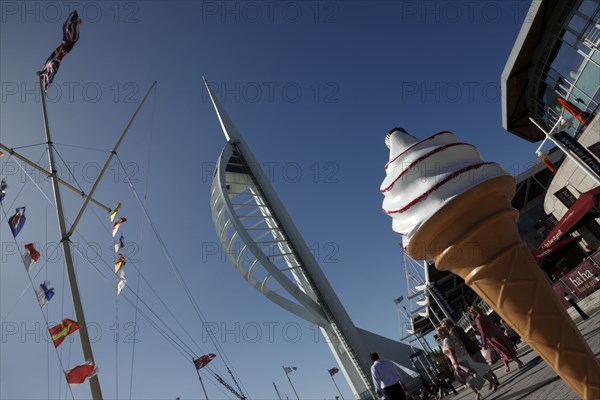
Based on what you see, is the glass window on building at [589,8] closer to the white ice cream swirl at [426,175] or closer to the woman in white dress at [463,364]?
the woman in white dress at [463,364]

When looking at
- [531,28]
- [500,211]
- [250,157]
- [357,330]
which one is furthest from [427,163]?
[250,157]

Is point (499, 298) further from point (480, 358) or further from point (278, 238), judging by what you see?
point (278, 238)

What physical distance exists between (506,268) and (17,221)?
14.1 m

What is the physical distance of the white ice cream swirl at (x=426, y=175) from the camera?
5.75ft

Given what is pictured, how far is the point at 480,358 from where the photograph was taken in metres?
7.75

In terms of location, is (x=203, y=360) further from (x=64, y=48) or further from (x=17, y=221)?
(x=64, y=48)

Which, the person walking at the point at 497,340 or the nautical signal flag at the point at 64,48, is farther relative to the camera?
Result: the nautical signal flag at the point at 64,48

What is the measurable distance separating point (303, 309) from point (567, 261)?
56.7 ft

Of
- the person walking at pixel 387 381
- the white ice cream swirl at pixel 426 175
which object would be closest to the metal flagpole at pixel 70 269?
the person walking at pixel 387 381

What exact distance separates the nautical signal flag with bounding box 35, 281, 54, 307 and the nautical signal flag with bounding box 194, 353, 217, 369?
18.8 meters

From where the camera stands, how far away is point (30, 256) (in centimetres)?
1124

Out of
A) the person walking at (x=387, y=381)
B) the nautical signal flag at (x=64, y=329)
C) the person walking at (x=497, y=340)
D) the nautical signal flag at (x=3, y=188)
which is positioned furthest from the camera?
the nautical signal flag at (x=3, y=188)

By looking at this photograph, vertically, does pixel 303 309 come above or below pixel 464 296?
above

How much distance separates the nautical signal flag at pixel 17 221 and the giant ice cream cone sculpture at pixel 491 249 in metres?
13.5
